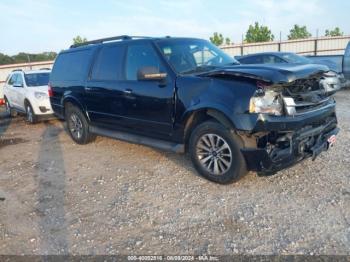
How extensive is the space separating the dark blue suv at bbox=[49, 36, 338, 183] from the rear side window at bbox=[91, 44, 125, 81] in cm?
2

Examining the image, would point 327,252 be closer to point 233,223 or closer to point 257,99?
point 233,223

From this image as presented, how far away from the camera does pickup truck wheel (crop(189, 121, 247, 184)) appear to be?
4289mm

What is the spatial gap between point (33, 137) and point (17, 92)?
310cm

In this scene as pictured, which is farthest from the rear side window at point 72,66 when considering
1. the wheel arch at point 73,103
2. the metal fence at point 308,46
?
the metal fence at point 308,46

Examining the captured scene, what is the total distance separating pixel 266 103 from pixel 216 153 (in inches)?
36.5

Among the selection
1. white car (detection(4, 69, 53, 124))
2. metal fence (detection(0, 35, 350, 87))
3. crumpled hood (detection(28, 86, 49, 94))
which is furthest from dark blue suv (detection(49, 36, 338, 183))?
metal fence (detection(0, 35, 350, 87))

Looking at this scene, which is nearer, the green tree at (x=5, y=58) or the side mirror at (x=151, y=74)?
the side mirror at (x=151, y=74)

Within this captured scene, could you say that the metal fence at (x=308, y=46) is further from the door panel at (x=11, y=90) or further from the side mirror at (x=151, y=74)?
the side mirror at (x=151, y=74)

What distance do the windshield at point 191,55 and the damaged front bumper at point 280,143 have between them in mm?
1450

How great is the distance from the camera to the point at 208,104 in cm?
438

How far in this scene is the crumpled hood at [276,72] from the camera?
399 centimetres

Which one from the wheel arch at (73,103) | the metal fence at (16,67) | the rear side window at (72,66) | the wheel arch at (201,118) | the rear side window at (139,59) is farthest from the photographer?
the metal fence at (16,67)

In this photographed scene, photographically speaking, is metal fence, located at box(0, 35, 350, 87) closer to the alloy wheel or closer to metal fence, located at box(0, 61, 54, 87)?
metal fence, located at box(0, 61, 54, 87)

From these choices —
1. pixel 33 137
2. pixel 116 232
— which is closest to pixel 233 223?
pixel 116 232
